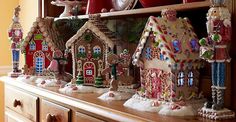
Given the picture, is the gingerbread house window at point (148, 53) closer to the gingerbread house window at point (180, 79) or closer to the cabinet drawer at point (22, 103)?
the gingerbread house window at point (180, 79)

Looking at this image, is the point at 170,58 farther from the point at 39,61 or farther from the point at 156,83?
the point at 39,61

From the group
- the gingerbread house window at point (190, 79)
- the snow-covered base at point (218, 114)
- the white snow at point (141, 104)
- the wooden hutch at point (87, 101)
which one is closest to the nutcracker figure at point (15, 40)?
the wooden hutch at point (87, 101)

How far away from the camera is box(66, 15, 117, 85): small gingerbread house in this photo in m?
1.46

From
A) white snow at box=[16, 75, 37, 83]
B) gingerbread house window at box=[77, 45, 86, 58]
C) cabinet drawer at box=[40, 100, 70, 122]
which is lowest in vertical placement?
cabinet drawer at box=[40, 100, 70, 122]

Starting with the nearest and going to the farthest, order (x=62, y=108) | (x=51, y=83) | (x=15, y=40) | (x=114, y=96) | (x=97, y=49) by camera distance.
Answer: (x=114, y=96), (x=62, y=108), (x=97, y=49), (x=51, y=83), (x=15, y=40)

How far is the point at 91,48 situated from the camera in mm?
1497

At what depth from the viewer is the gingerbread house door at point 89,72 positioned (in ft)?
4.96

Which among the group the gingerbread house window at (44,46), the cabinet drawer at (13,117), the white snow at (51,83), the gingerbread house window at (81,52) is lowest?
the cabinet drawer at (13,117)

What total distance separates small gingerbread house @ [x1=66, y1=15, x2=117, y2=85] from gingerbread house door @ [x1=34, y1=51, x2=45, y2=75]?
31 centimetres

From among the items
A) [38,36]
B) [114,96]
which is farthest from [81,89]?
[38,36]

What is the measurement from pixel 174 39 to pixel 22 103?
3.04 ft

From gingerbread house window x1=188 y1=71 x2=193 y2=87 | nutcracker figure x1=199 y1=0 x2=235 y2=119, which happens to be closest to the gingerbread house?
gingerbread house window x1=188 y1=71 x2=193 y2=87

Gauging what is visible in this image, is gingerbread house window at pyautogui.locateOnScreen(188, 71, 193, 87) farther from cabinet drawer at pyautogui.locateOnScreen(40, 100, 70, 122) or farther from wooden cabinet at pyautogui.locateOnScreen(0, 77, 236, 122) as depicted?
cabinet drawer at pyautogui.locateOnScreen(40, 100, 70, 122)

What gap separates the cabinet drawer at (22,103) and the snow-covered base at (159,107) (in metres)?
0.59
